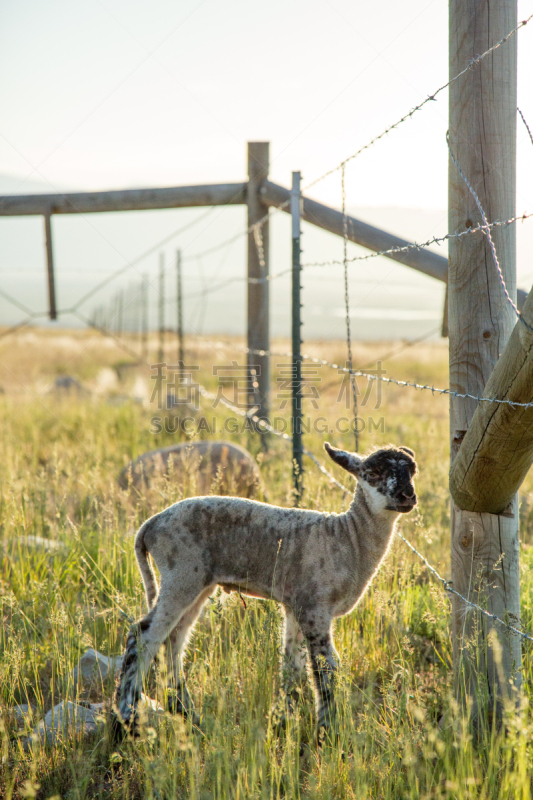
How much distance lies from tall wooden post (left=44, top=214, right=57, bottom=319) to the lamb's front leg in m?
4.50

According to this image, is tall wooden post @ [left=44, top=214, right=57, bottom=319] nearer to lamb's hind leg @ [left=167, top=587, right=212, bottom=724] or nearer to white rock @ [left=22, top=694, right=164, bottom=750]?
lamb's hind leg @ [left=167, top=587, right=212, bottom=724]

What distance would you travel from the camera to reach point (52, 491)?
217 inches

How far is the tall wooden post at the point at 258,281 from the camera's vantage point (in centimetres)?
587

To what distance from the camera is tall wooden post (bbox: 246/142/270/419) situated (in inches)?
231

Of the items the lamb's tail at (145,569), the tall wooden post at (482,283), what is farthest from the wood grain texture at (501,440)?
the lamb's tail at (145,569)

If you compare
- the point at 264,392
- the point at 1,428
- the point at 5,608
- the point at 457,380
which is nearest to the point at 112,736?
the point at 5,608

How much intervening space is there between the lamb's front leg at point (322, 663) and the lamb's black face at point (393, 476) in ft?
1.93

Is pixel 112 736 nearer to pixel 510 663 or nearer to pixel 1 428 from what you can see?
pixel 510 663

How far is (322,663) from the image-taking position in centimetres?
260

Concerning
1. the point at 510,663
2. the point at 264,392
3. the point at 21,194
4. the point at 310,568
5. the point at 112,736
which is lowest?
the point at 112,736

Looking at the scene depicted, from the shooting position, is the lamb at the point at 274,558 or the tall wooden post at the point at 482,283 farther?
the lamb at the point at 274,558

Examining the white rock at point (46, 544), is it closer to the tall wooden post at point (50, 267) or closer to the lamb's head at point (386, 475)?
the lamb's head at point (386, 475)

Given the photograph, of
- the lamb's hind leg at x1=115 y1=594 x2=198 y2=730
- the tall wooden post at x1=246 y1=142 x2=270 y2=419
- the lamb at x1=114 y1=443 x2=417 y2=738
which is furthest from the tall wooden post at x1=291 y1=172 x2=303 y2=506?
the lamb's hind leg at x1=115 y1=594 x2=198 y2=730

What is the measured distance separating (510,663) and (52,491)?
13.8 ft
